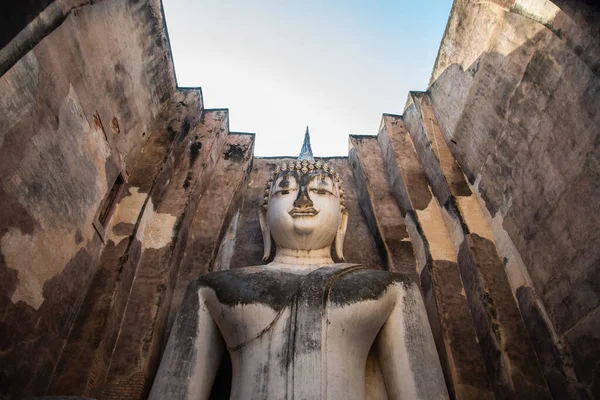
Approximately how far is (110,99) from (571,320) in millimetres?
4616

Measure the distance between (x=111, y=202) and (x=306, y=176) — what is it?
2095mm

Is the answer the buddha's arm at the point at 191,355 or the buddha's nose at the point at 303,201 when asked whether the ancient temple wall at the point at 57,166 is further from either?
the buddha's nose at the point at 303,201

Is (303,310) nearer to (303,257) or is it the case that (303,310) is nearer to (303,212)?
(303,257)

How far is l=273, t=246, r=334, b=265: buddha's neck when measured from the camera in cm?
394

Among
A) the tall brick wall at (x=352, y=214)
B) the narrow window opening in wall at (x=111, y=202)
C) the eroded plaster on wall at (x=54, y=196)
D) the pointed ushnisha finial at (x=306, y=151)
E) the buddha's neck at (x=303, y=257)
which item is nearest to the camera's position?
the eroded plaster on wall at (x=54, y=196)

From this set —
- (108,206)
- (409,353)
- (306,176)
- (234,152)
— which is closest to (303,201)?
(306,176)

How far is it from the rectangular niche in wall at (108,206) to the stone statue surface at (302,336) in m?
1.24

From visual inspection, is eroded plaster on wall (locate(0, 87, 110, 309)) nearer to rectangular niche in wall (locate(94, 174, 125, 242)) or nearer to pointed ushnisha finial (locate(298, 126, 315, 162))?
rectangular niche in wall (locate(94, 174, 125, 242))

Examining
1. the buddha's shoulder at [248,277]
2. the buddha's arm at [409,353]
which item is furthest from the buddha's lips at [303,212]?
the buddha's arm at [409,353]

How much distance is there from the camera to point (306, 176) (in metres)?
4.27

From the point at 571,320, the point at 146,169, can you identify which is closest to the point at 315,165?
the point at 146,169

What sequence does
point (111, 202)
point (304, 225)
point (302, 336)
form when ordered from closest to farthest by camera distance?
point (302, 336)
point (304, 225)
point (111, 202)

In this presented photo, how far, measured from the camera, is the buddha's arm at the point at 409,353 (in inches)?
115

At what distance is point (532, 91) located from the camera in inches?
151
